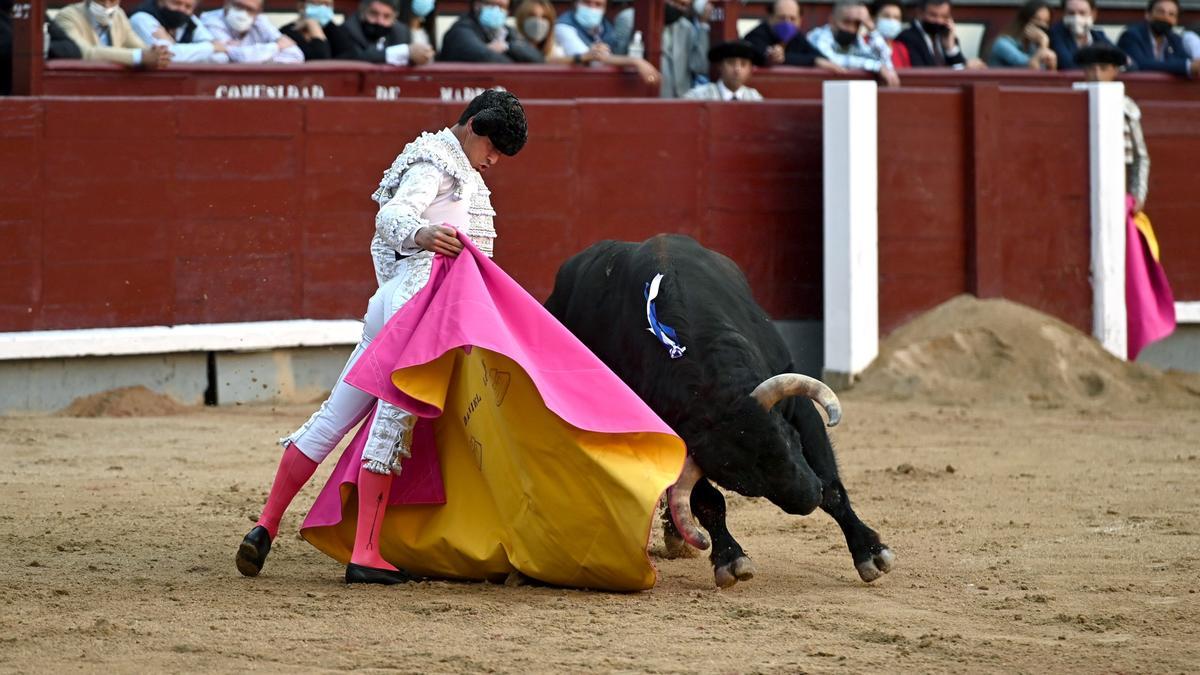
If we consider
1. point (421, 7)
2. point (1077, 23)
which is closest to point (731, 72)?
point (421, 7)

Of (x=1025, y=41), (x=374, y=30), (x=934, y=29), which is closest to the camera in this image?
(x=374, y=30)

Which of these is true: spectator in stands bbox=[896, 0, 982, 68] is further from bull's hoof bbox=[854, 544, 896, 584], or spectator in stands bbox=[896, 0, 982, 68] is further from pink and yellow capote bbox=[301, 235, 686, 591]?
pink and yellow capote bbox=[301, 235, 686, 591]

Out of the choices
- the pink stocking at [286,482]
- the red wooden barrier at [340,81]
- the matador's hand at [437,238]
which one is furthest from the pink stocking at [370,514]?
the red wooden barrier at [340,81]

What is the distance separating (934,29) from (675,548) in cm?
618

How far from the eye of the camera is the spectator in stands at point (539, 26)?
8.32 m

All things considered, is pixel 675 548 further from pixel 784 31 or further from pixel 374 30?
pixel 784 31

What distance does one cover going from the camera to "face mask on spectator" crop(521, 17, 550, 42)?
327 inches

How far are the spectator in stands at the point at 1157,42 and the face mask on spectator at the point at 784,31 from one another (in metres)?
2.37

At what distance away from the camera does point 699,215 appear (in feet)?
25.6

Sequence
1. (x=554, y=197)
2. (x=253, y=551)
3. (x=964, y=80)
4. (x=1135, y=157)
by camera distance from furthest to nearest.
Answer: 1. (x=964, y=80)
2. (x=1135, y=157)
3. (x=554, y=197)
4. (x=253, y=551)

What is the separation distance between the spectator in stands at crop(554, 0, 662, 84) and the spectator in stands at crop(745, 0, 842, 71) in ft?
1.77

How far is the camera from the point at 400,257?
3.76 metres

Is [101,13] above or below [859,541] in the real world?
above

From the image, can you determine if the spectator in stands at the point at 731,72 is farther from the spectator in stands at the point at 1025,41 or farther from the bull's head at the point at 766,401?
the bull's head at the point at 766,401
